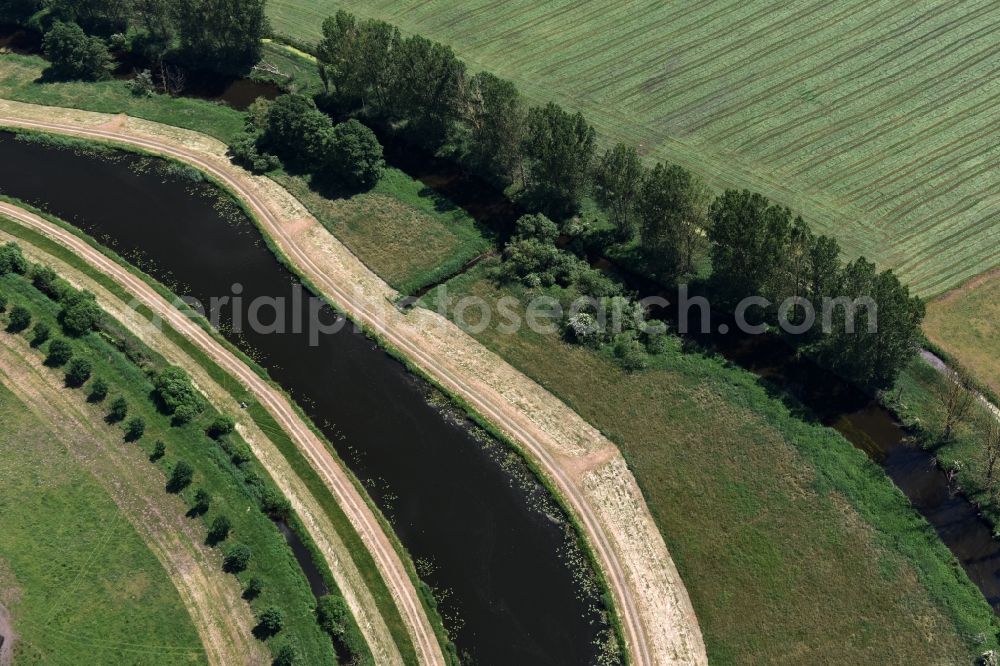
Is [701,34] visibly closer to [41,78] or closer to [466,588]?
[466,588]

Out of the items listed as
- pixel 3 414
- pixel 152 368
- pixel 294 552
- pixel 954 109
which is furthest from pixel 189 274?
pixel 954 109

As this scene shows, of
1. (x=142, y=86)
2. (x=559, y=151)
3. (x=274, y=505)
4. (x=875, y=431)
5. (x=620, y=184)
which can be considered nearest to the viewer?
(x=274, y=505)

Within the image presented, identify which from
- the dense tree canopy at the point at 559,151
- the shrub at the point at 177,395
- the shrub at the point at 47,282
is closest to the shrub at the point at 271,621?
the shrub at the point at 177,395

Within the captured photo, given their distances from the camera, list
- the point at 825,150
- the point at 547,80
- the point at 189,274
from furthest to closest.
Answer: the point at 547,80 < the point at 825,150 < the point at 189,274

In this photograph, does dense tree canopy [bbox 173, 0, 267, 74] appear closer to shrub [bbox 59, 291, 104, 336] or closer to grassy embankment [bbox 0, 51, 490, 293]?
grassy embankment [bbox 0, 51, 490, 293]

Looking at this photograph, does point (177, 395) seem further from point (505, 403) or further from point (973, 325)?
point (973, 325)

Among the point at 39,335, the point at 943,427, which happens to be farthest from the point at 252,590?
the point at 943,427

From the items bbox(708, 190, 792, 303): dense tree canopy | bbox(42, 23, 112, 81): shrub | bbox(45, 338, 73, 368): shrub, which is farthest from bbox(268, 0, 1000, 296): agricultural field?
bbox(45, 338, 73, 368): shrub
